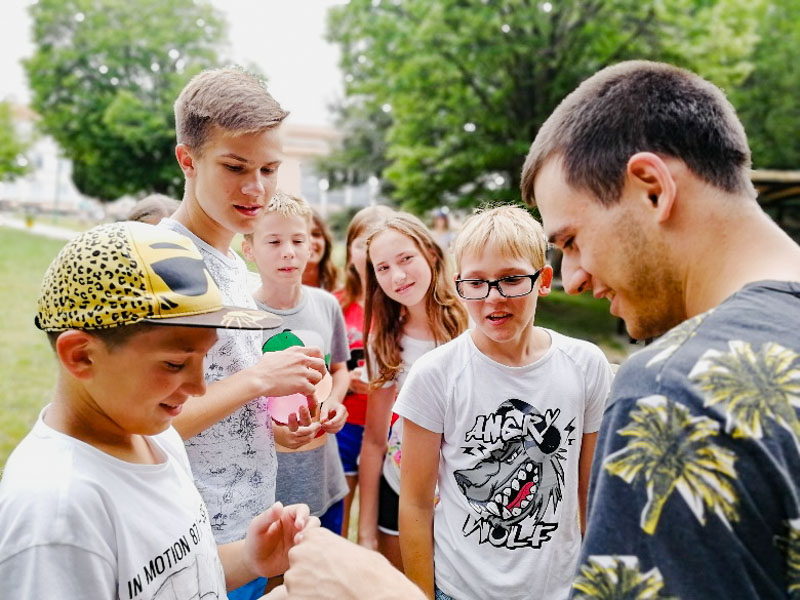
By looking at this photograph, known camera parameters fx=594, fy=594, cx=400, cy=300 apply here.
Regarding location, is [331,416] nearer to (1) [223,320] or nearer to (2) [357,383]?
(2) [357,383]

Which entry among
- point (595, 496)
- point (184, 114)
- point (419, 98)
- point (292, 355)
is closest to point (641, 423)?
point (595, 496)

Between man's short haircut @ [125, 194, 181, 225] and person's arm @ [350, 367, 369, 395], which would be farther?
person's arm @ [350, 367, 369, 395]

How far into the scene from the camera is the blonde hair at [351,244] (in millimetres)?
4476

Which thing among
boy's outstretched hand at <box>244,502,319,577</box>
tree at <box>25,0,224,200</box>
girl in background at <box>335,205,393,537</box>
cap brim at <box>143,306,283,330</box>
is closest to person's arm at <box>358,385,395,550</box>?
girl in background at <box>335,205,393,537</box>

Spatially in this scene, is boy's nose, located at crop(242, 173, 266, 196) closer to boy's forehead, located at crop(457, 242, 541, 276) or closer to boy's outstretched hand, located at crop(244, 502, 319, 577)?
boy's forehead, located at crop(457, 242, 541, 276)

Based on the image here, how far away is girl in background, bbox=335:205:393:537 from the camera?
3891 mm

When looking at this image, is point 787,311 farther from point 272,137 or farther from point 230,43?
point 230,43

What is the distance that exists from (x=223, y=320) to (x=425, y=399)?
1022 mm

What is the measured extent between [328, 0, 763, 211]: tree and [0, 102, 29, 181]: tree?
38.1 metres

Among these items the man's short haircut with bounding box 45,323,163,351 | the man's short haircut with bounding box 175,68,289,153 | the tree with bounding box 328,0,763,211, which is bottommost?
the man's short haircut with bounding box 45,323,163,351

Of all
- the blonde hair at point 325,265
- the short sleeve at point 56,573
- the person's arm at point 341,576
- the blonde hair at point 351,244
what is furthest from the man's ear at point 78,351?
the blonde hair at point 325,265

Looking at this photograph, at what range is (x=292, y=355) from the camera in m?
2.18

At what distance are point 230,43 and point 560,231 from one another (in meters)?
35.0

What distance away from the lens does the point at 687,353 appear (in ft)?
3.30
